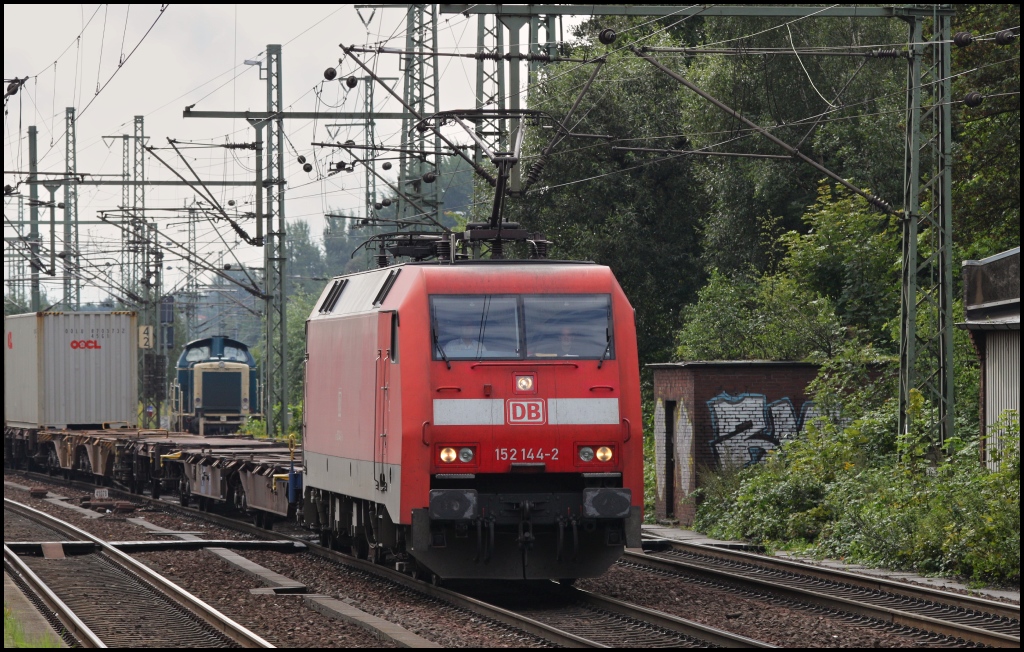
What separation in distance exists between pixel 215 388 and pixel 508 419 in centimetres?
3857

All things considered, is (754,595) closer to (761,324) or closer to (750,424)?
(750,424)

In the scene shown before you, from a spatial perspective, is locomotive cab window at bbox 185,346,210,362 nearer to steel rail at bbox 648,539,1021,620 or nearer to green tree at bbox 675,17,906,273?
green tree at bbox 675,17,906,273

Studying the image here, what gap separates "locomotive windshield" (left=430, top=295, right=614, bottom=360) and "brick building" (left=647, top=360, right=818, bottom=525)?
8.39m

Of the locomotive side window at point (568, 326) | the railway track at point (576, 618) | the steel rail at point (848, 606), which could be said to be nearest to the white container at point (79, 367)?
the railway track at point (576, 618)

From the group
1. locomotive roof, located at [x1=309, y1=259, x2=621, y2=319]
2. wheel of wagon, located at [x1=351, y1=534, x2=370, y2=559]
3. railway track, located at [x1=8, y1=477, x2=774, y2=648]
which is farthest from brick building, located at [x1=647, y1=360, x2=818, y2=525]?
locomotive roof, located at [x1=309, y1=259, x2=621, y2=319]

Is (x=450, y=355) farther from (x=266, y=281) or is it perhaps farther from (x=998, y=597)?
(x=266, y=281)

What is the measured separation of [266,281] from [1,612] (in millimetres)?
24120

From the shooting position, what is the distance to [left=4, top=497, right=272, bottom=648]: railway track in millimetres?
11805

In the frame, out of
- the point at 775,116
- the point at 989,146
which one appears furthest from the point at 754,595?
the point at 775,116

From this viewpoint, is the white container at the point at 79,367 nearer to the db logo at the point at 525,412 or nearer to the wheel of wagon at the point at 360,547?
the wheel of wagon at the point at 360,547

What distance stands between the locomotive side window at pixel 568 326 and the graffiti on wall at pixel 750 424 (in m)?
8.61

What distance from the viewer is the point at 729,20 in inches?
1414

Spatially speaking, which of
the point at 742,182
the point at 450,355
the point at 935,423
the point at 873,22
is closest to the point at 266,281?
the point at 742,182

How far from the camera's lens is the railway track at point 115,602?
1180 cm
